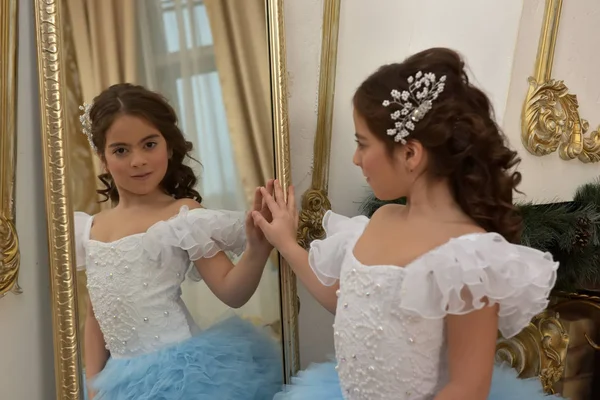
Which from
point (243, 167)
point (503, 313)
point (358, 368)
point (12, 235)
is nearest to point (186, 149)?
point (243, 167)

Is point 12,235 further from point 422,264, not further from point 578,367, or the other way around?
point 578,367

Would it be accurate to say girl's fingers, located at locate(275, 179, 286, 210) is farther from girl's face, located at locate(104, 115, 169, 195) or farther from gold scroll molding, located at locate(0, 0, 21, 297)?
gold scroll molding, located at locate(0, 0, 21, 297)

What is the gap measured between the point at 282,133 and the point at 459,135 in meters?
0.44

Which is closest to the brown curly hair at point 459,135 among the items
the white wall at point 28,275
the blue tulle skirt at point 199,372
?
the blue tulle skirt at point 199,372

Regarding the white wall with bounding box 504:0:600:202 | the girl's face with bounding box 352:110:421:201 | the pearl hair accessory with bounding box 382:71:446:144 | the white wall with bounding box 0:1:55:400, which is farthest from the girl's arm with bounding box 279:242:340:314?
the white wall with bounding box 504:0:600:202

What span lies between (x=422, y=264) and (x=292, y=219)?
36cm

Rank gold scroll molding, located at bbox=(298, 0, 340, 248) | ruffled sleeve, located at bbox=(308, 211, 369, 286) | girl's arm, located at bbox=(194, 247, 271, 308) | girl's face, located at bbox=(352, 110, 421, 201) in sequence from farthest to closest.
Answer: gold scroll molding, located at bbox=(298, 0, 340, 248), girl's arm, located at bbox=(194, 247, 271, 308), ruffled sleeve, located at bbox=(308, 211, 369, 286), girl's face, located at bbox=(352, 110, 421, 201)

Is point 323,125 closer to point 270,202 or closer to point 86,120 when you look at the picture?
point 270,202

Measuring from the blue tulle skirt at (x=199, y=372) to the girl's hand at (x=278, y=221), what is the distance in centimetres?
19

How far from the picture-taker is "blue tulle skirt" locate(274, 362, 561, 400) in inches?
36.1

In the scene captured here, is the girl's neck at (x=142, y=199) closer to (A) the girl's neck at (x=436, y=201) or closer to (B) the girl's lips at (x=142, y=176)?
(B) the girl's lips at (x=142, y=176)

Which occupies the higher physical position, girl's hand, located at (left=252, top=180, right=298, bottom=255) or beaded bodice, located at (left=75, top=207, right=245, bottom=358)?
girl's hand, located at (left=252, top=180, right=298, bottom=255)

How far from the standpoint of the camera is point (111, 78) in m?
1.03

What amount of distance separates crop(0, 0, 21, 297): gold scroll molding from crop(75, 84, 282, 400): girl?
0.39 ft
